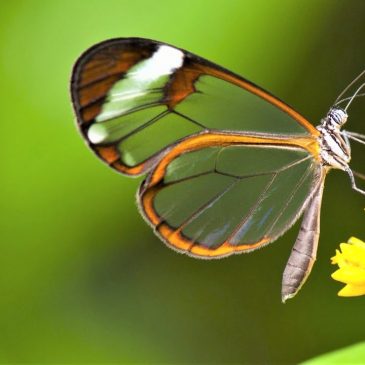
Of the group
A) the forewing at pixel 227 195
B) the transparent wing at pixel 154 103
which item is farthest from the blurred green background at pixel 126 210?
the transparent wing at pixel 154 103

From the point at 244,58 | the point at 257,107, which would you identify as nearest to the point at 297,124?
the point at 257,107

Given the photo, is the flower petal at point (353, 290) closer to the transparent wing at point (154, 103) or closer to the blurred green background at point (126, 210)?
the transparent wing at point (154, 103)

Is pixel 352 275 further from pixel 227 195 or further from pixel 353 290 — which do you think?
pixel 227 195

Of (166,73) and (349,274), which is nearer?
(349,274)

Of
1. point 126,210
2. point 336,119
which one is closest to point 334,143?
point 336,119

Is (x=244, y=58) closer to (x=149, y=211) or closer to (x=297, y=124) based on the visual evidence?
(x=297, y=124)

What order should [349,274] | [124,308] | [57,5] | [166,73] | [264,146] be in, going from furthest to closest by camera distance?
1. [124,308]
2. [57,5]
3. [264,146]
4. [166,73]
5. [349,274]

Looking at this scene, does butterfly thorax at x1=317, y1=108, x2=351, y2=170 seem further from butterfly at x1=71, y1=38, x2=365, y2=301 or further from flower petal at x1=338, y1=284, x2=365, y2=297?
flower petal at x1=338, y1=284, x2=365, y2=297
